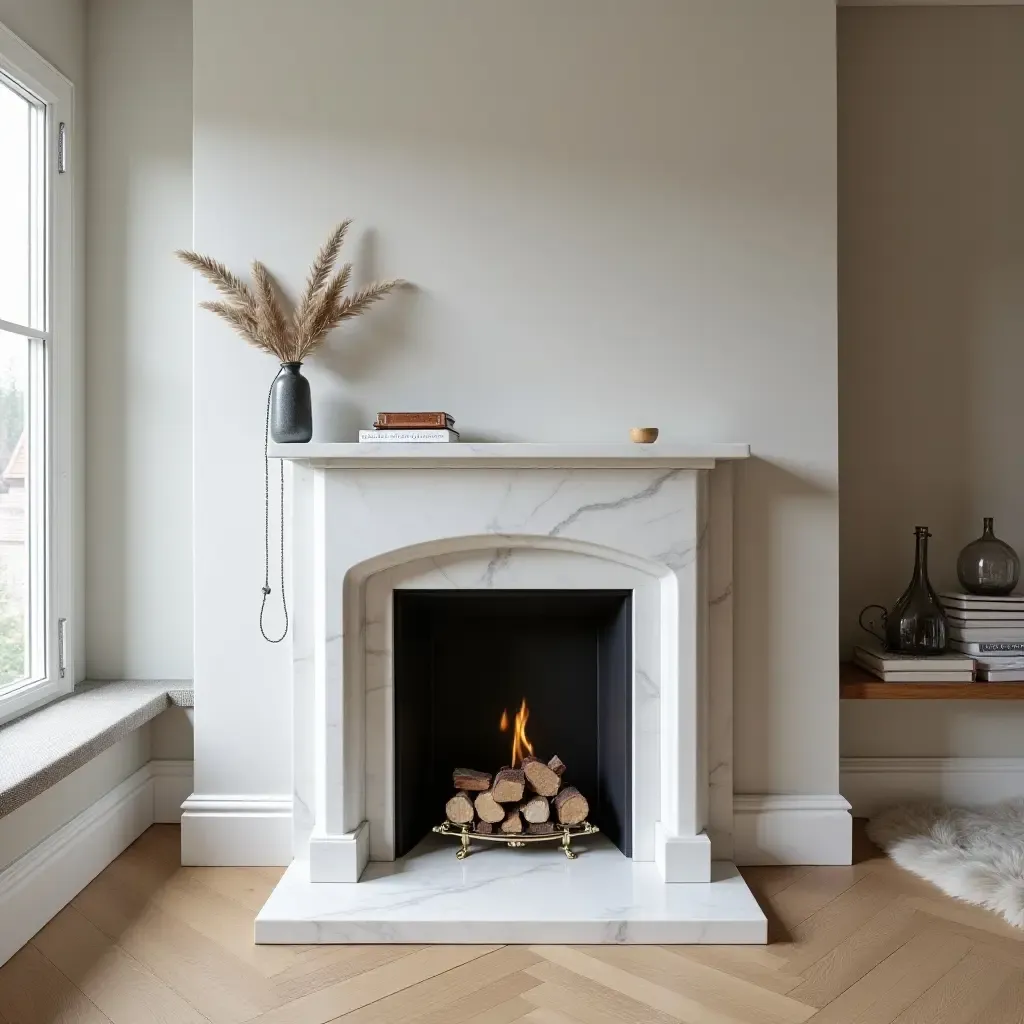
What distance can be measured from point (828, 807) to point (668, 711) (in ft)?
1.85

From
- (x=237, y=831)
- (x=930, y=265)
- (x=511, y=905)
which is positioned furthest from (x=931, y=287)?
(x=237, y=831)

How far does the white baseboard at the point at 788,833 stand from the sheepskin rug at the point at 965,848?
185 mm

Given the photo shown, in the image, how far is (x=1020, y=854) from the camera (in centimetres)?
228

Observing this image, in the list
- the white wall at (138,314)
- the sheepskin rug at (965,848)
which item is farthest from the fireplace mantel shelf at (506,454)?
the sheepskin rug at (965,848)

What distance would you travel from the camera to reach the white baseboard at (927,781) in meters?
2.72

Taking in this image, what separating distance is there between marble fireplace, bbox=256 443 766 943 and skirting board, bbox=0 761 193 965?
0.53 metres

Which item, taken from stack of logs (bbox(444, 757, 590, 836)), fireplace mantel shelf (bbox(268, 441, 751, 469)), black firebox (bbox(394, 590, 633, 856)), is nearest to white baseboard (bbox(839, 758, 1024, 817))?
black firebox (bbox(394, 590, 633, 856))

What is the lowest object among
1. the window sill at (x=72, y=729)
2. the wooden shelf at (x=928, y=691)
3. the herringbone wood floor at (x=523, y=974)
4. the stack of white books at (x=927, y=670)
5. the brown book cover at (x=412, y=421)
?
the herringbone wood floor at (x=523, y=974)

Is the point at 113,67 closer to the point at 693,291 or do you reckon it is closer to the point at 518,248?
the point at 518,248

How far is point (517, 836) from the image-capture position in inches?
91.8

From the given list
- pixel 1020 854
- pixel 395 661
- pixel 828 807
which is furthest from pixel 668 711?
pixel 1020 854

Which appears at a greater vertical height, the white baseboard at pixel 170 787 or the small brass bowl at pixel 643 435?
the small brass bowl at pixel 643 435

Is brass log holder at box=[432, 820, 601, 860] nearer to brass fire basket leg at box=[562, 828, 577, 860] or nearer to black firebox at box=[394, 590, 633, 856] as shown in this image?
brass fire basket leg at box=[562, 828, 577, 860]

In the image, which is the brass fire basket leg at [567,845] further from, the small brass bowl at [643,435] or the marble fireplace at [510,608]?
the small brass bowl at [643,435]
